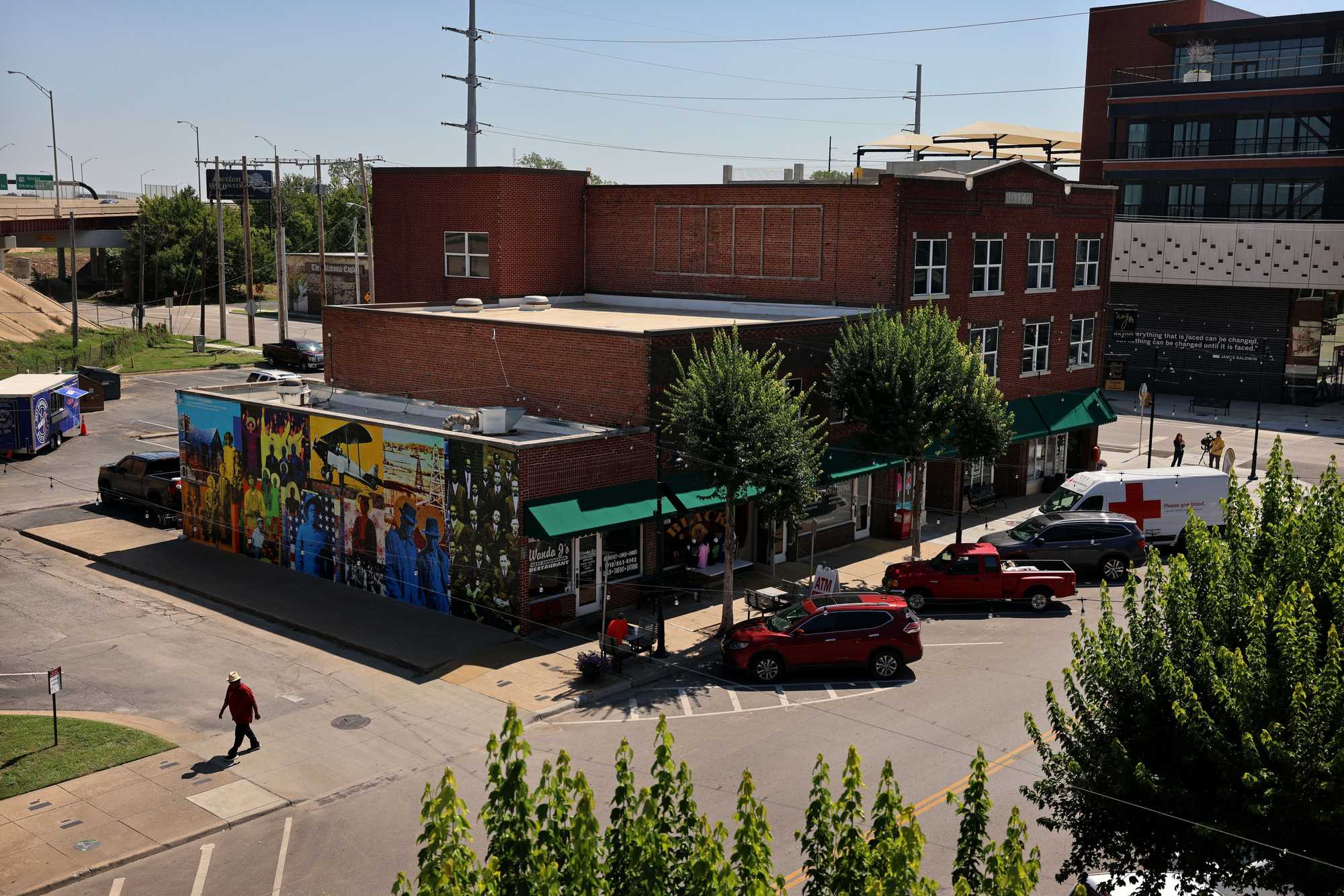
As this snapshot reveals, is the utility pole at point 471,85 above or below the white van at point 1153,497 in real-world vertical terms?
above

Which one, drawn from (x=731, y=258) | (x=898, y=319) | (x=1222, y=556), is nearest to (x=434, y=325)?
(x=731, y=258)

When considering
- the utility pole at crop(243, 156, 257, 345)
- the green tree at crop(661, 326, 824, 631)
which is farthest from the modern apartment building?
the utility pole at crop(243, 156, 257, 345)

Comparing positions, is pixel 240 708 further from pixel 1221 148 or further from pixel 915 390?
pixel 1221 148

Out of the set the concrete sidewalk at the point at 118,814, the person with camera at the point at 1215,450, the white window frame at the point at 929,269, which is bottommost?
the concrete sidewalk at the point at 118,814

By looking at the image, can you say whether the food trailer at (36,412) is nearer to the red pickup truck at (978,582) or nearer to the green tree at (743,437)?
the green tree at (743,437)

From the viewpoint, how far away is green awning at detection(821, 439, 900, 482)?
103ft

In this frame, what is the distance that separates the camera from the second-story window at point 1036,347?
4041 centimetres

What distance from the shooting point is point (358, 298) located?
82812 mm

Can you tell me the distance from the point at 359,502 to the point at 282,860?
13467 mm

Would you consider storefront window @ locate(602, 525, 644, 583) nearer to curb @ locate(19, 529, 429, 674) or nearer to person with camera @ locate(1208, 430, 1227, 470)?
curb @ locate(19, 529, 429, 674)

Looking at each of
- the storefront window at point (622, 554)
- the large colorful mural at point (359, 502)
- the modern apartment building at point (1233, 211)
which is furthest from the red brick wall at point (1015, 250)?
the modern apartment building at point (1233, 211)

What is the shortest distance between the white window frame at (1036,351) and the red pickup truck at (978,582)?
517 inches

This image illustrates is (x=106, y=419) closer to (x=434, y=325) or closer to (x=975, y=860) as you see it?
(x=434, y=325)

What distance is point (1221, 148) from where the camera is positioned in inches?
2488
